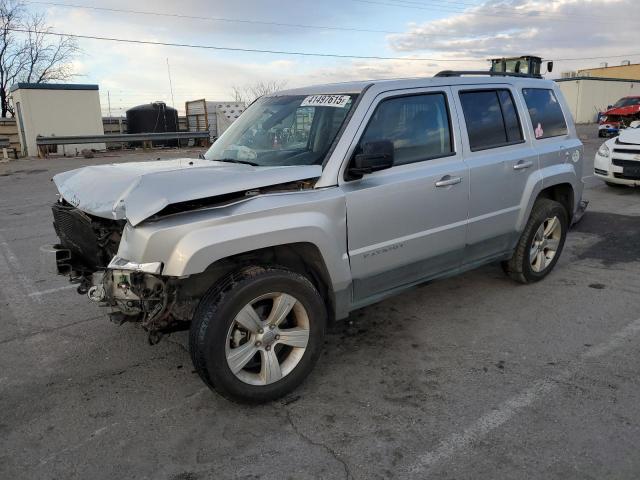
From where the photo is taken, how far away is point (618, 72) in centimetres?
6775

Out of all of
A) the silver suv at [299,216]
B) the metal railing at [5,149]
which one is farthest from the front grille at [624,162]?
the metal railing at [5,149]

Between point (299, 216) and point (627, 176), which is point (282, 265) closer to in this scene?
point (299, 216)

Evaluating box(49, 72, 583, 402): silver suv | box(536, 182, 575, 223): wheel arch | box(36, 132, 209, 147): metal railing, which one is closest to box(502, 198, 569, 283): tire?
box(536, 182, 575, 223): wheel arch

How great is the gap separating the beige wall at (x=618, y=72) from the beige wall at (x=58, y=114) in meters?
62.2

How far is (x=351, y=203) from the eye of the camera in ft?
11.1

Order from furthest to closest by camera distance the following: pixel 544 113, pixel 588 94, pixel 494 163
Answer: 1. pixel 588 94
2. pixel 544 113
3. pixel 494 163

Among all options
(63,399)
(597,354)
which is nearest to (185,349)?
(63,399)

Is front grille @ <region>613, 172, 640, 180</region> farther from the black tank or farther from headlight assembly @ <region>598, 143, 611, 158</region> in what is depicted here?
the black tank

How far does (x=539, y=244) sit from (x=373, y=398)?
2846mm

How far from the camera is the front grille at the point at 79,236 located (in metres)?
3.29

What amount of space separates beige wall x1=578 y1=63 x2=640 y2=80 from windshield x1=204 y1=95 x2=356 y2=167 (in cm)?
7187

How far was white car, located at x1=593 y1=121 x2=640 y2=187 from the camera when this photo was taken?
970 centimetres

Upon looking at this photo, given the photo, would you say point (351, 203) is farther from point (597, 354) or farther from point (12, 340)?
point (12, 340)

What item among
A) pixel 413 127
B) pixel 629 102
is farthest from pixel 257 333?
pixel 629 102
